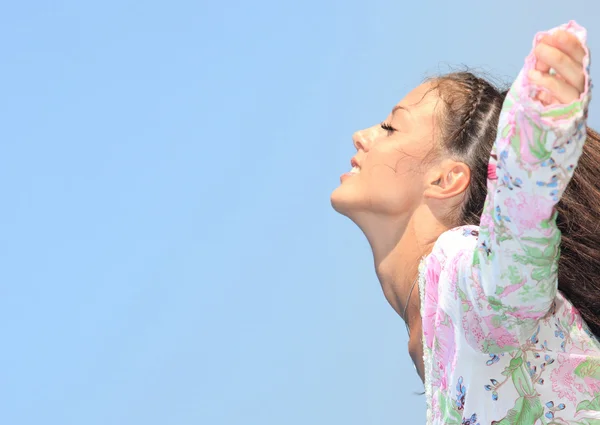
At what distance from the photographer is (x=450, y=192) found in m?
1.44

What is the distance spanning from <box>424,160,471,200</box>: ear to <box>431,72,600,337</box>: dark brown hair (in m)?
0.01

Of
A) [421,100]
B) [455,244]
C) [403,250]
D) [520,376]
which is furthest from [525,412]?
[421,100]

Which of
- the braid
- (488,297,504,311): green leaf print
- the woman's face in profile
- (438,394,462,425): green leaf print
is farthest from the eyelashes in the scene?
(488,297,504,311): green leaf print

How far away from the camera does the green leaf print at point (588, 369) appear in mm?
1224

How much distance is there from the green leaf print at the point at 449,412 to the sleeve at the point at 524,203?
0.20 metres

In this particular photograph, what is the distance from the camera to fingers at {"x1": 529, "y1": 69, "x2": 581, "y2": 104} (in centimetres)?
93

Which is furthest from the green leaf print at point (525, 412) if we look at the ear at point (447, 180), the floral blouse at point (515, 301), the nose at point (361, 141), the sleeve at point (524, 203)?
the nose at point (361, 141)

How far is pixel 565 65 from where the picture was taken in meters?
0.93

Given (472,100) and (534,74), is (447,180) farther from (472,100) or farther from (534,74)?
(534,74)

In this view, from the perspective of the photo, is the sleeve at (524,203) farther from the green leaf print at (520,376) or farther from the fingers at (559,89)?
the green leaf print at (520,376)

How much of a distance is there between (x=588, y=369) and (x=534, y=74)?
0.46 metres

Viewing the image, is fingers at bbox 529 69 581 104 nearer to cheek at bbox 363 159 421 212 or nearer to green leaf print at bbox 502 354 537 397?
green leaf print at bbox 502 354 537 397

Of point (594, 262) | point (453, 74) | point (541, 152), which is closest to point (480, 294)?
point (541, 152)

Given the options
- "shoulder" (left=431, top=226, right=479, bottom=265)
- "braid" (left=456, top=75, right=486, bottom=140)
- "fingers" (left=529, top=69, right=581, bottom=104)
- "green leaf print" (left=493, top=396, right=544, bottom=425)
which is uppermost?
"braid" (left=456, top=75, right=486, bottom=140)
